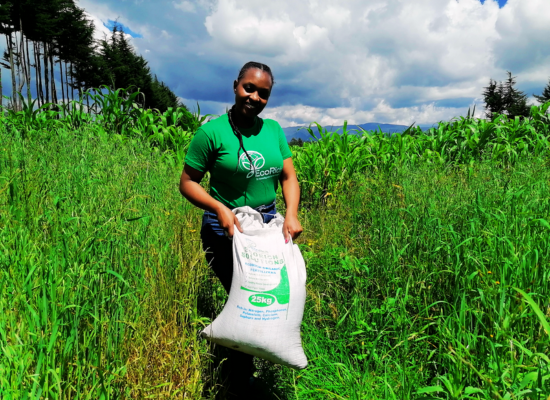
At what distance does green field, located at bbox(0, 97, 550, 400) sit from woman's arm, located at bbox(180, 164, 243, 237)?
30 centimetres

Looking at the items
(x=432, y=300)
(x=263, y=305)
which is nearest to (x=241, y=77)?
(x=263, y=305)

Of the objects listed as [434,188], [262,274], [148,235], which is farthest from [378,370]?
[434,188]

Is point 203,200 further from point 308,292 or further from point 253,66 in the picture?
point 308,292

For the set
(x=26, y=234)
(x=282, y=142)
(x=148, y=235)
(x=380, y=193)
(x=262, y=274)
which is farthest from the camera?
(x=380, y=193)

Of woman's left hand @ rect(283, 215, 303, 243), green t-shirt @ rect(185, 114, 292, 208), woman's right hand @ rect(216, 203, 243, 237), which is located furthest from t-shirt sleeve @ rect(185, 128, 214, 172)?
woman's left hand @ rect(283, 215, 303, 243)

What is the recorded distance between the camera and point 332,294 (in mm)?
2807

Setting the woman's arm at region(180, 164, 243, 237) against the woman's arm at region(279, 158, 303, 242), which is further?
the woman's arm at region(279, 158, 303, 242)

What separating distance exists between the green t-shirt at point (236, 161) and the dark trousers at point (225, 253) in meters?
0.11

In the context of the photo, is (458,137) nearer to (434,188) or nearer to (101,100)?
(434,188)

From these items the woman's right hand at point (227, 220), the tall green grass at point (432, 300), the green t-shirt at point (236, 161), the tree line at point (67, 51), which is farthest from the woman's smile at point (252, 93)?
the tree line at point (67, 51)

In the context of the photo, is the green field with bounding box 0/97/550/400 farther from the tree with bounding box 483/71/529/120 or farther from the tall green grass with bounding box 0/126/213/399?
the tree with bounding box 483/71/529/120

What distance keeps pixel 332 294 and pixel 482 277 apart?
3.80 feet

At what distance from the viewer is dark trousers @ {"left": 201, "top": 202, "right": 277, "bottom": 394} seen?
1.90m

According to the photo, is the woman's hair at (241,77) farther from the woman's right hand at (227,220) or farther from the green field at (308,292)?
the green field at (308,292)
